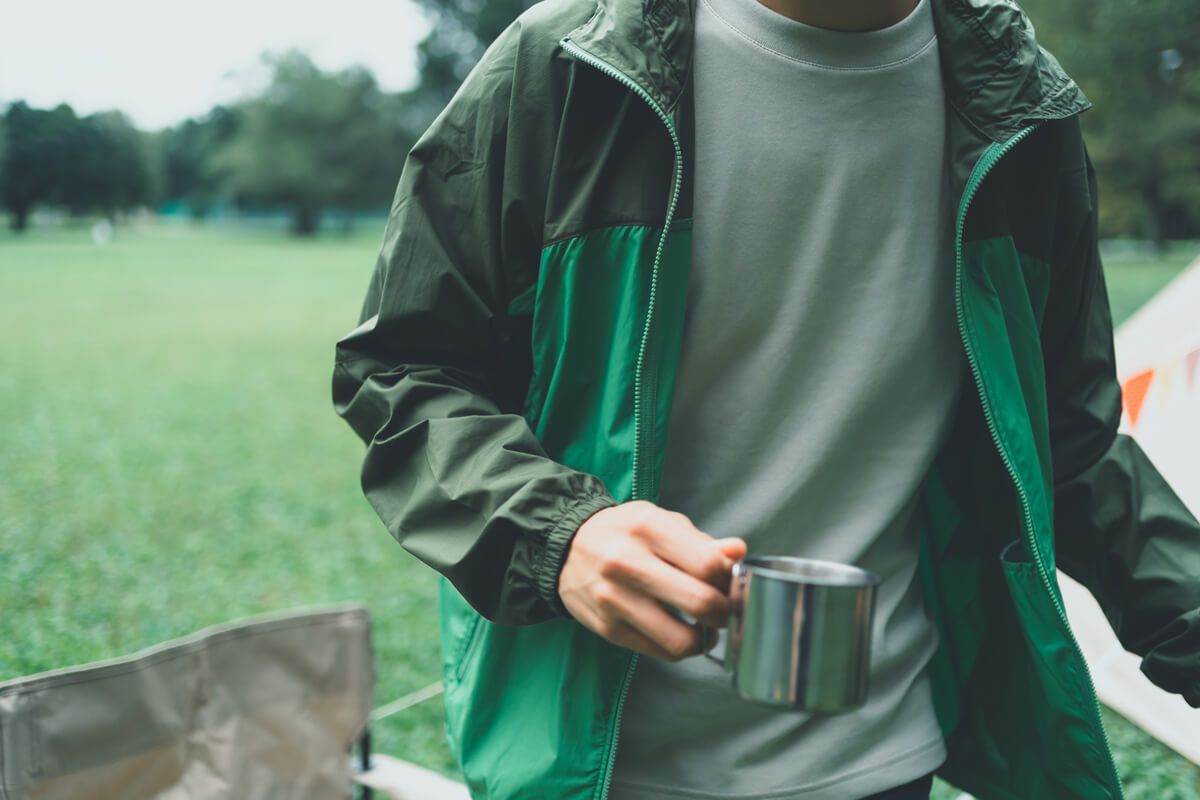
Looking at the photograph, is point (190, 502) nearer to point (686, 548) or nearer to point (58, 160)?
point (58, 160)

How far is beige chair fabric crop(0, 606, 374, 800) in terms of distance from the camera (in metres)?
1.57

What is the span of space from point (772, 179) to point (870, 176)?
Result: 0.12m

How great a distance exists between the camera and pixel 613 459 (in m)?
1.10

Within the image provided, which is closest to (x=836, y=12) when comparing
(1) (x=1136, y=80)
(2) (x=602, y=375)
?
(2) (x=602, y=375)

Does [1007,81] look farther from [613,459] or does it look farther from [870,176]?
[613,459]

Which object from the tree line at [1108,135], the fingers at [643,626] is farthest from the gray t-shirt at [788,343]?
the tree line at [1108,135]

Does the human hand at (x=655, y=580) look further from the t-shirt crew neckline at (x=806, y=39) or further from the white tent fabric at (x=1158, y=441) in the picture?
the white tent fabric at (x=1158, y=441)

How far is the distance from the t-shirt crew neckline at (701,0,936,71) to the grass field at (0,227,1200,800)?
2.61 meters

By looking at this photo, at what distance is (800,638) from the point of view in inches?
32.1

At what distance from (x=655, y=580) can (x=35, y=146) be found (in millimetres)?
10212

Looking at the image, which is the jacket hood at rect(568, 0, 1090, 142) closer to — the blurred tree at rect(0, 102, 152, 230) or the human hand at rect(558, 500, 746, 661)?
the human hand at rect(558, 500, 746, 661)

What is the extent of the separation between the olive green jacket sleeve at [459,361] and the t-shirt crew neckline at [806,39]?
0.26m

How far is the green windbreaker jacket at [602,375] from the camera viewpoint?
1.07 m

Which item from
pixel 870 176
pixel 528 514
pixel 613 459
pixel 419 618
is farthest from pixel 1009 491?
pixel 419 618
